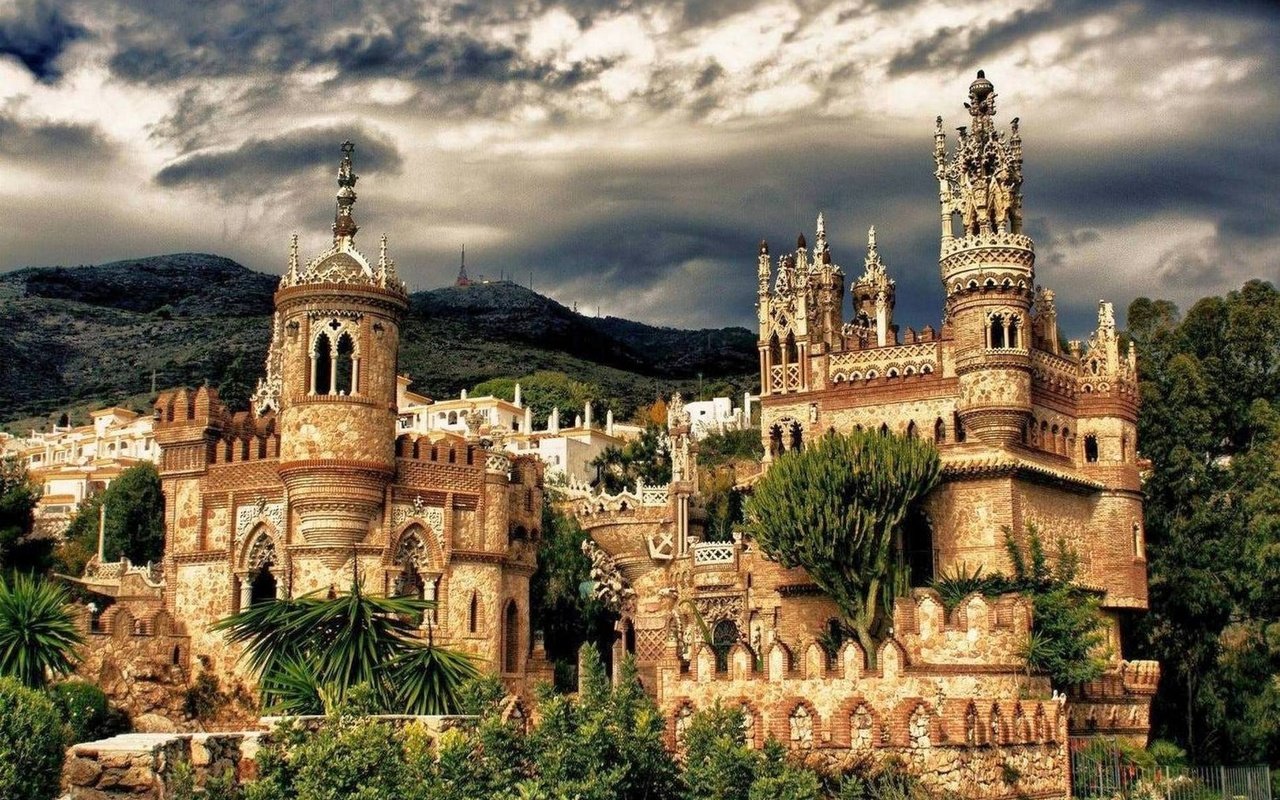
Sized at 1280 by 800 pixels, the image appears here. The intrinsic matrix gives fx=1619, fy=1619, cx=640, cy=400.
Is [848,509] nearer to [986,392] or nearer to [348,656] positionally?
[986,392]

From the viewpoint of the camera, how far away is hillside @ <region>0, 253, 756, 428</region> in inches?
4584

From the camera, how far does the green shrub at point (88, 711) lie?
1215 inches

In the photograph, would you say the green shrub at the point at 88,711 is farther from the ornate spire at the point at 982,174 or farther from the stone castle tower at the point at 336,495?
the ornate spire at the point at 982,174

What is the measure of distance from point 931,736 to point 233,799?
13.0m

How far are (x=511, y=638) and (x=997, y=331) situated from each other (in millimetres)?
14325

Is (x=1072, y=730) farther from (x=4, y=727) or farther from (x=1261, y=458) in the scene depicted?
(x=4, y=727)

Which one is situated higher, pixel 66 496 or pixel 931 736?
pixel 66 496

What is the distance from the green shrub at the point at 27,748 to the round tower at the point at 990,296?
25.3m

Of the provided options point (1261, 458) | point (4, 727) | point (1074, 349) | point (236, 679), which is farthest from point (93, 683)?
point (1261, 458)

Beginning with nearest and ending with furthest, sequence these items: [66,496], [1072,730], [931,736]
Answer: [931,736]
[1072,730]
[66,496]

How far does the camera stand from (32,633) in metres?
29.6

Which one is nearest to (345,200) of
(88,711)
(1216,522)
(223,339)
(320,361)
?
(320,361)

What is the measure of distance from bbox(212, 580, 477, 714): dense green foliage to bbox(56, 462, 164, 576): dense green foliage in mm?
35988

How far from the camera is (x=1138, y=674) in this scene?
122ft
